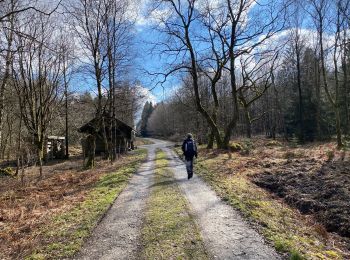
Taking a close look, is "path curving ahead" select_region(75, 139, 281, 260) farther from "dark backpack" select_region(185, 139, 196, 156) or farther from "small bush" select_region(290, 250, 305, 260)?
"dark backpack" select_region(185, 139, 196, 156)

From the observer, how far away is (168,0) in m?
27.0

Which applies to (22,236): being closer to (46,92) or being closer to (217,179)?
(217,179)

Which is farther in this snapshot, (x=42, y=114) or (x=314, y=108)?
(x=314, y=108)

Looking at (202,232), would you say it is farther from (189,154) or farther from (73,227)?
(189,154)

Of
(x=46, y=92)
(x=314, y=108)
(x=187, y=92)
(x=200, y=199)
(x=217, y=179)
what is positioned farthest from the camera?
(x=187, y=92)

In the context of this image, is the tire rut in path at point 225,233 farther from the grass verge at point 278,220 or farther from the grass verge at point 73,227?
the grass verge at point 73,227

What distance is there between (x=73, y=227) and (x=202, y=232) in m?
3.13

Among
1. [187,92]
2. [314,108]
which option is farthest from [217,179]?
[187,92]

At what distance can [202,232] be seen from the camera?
6.96 m

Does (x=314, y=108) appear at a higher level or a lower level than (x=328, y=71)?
lower

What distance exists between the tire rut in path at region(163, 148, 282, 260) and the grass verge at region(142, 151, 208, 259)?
0.76 ft

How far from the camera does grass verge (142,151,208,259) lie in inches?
232

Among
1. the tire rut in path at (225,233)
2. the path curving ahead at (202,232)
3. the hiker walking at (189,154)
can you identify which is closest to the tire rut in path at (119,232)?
the path curving ahead at (202,232)

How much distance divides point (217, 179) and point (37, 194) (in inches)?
293
